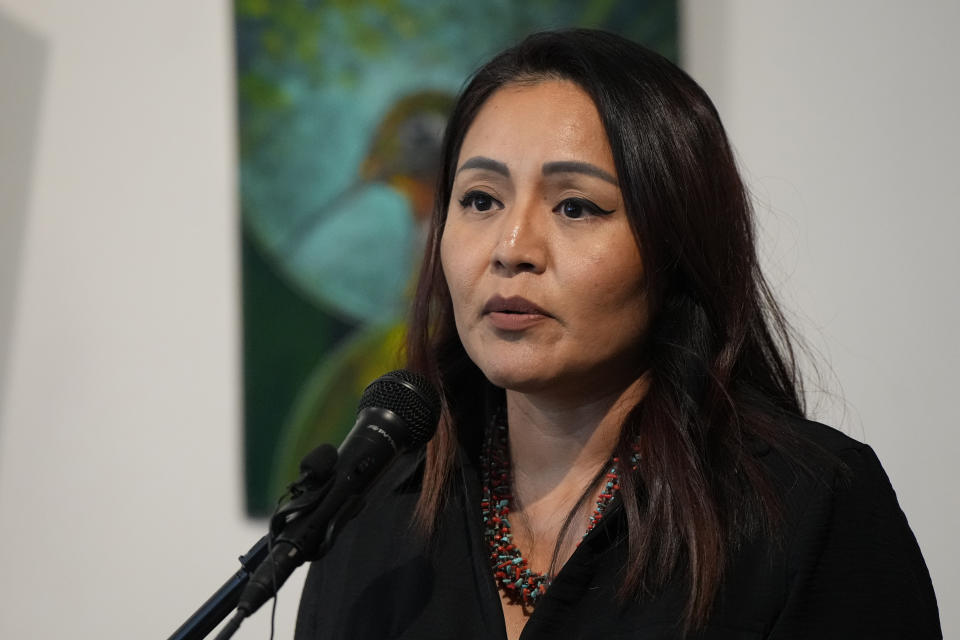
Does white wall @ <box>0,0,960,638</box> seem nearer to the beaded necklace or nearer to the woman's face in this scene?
the beaded necklace

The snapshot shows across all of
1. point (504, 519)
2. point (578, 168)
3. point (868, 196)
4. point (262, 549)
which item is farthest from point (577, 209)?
point (868, 196)

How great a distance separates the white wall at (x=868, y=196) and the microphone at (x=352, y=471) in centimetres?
94

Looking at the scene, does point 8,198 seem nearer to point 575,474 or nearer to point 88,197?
point 88,197

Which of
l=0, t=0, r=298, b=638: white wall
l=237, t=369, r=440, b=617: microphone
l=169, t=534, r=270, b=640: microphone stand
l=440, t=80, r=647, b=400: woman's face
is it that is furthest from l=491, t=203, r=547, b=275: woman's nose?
l=0, t=0, r=298, b=638: white wall

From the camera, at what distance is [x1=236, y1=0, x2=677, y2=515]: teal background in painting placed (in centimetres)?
188

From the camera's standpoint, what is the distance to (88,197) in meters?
2.00

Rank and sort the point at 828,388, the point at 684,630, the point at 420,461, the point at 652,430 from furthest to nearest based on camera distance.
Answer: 1. the point at 828,388
2. the point at 420,461
3. the point at 652,430
4. the point at 684,630

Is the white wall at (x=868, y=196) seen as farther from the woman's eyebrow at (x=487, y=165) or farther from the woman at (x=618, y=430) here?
the woman's eyebrow at (x=487, y=165)

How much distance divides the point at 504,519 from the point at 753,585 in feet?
0.99

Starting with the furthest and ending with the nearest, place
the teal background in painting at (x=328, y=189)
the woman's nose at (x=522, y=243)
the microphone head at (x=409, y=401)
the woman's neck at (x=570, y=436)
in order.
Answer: the teal background in painting at (x=328, y=189), the woman's neck at (x=570, y=436), the woman's nose at (x=522, y=243), the microphone head at (x=409, y=401)

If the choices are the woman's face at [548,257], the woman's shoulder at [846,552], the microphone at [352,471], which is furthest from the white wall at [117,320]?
the woman's shoulder at [846,552]

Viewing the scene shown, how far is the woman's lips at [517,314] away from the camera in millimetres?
1104

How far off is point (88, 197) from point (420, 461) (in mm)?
1019

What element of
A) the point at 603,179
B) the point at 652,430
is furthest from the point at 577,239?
the point at 652,430
